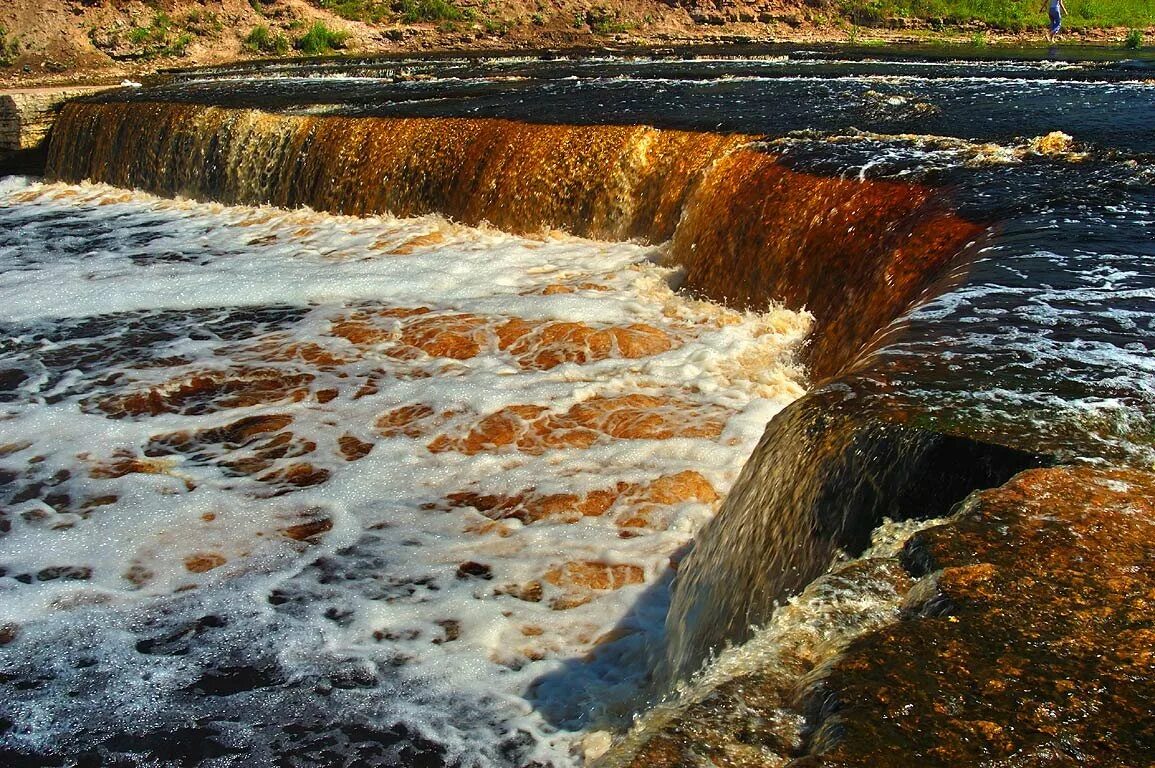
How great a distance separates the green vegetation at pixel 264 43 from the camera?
23703mm

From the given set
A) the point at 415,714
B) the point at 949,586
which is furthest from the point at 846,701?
the point at 415,714

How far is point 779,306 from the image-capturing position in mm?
6535

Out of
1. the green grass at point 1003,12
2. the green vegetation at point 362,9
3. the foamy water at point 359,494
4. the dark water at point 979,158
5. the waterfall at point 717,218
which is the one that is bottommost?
the foamy water at point 359,494

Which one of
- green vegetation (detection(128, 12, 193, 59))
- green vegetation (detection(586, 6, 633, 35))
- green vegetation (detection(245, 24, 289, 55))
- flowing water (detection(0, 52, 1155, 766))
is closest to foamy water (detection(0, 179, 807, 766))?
flowing water (detection(0, 52, 1155, 766))

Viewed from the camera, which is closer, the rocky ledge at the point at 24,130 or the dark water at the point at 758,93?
the dark water at the point at 758,93

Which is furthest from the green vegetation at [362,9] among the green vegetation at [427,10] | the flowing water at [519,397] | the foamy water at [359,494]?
the foamy water at [359,494]

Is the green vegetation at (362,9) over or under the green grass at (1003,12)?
under

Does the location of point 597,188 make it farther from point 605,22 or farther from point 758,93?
point 605,22

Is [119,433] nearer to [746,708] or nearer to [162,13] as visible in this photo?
[746,708]

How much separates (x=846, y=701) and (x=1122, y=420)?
1645 millimetres

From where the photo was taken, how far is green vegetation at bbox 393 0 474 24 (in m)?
26.2

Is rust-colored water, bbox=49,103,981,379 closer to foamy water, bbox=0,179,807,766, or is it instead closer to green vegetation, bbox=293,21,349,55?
foamy water, bbox=0,179,807,766

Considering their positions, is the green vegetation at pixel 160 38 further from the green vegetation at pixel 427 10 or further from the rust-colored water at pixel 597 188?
the rust-colored water at pixel 597 188

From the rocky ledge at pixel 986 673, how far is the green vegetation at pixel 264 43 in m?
24.2
